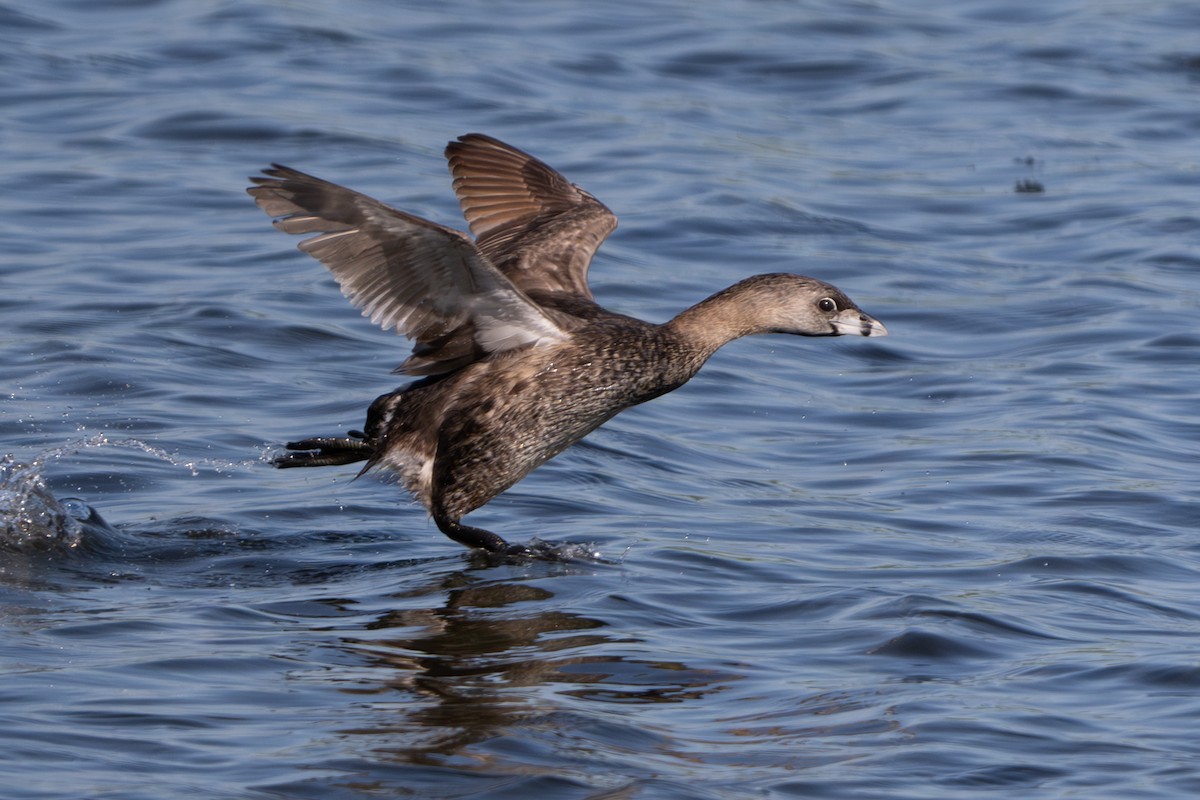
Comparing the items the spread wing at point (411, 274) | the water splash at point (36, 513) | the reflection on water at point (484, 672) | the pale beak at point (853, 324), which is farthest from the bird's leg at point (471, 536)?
the pale beak at point (853, 324)

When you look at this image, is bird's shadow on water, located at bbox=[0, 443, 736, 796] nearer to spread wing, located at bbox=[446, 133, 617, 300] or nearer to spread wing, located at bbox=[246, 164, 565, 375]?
spread wing, located at bbox=[246, 164, 565, 375]

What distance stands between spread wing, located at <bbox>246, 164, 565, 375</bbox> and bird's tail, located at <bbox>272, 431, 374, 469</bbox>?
377mm

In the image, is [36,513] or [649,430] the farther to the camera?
[649,430]

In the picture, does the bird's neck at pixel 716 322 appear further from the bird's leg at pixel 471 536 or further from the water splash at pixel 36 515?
the water splash at pixel 36 515

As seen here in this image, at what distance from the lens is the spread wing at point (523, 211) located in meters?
8.11

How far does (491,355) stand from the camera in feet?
23.8

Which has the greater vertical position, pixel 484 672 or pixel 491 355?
pixel 491 355

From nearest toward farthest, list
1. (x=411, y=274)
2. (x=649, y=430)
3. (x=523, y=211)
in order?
(x=411, y=274)
(x=523, y=211)
(x=649, y=430)

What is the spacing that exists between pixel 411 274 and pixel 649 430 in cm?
275

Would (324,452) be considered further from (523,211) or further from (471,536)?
(523,211)

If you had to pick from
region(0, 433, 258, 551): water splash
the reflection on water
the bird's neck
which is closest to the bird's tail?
region(0, 433, 258, 551): water splash

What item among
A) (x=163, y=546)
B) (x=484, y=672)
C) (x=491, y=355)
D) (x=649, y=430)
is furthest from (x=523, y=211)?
(x=484, y=672)

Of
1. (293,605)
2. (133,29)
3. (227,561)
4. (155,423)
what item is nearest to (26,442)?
(155,423)

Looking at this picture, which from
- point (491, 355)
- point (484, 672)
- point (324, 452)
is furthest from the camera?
point (324, 452)
